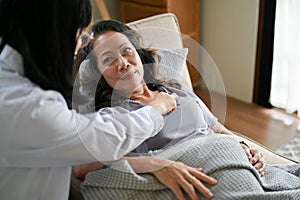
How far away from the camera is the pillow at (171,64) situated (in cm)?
151

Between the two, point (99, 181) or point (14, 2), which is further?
point (99, 181)

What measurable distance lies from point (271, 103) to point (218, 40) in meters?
0.56

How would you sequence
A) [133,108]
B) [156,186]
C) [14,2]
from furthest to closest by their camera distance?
[133,108] → [156,186] → [14,2]

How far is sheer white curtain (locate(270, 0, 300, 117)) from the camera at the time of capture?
2.36m

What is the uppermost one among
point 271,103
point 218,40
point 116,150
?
point 116,150

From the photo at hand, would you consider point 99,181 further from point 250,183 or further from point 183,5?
point 183,5

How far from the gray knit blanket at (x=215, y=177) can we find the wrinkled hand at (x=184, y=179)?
2 centimetres

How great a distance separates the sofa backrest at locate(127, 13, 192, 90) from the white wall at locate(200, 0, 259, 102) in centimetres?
105

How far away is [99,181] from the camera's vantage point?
1094 mm

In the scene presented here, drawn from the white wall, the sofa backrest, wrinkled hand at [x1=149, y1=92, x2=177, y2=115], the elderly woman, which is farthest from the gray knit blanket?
the white wall

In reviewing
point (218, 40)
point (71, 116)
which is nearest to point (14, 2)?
point (71, 116)

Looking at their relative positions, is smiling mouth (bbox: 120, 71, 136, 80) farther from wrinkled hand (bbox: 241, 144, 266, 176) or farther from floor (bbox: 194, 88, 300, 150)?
floor (bbox: 194, 88, 300, 150)

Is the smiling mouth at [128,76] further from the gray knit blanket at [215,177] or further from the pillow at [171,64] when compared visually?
the gray knit blanket at [215,177]

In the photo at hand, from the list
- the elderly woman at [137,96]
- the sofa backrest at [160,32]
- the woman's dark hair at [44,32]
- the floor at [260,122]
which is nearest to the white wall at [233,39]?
the floor at [260,122]
